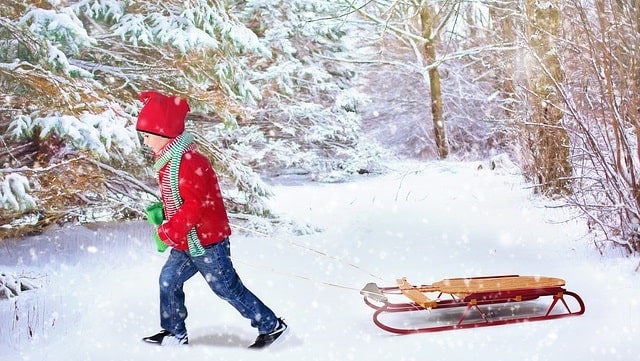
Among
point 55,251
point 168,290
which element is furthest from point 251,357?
point 55,251

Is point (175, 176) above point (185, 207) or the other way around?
above

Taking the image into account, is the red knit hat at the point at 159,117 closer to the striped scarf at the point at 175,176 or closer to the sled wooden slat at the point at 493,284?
the striped scarf at the point at 175,176

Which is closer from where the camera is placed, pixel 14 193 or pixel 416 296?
pixel 416 296

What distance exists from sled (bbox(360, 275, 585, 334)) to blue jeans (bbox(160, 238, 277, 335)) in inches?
31.4

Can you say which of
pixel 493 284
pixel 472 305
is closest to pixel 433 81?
pixel 493 284

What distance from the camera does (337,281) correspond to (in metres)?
5.96

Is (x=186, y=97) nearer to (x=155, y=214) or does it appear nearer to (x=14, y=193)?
(x=14, y=193)

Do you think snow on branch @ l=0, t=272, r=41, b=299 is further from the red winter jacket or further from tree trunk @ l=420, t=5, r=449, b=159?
tree trunk @ l=420, t=5, r=449, b=159

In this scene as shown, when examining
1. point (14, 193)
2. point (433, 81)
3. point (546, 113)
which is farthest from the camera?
point (433, 81)

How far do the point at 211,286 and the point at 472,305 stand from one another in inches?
73.7

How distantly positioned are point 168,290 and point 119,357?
0.53m

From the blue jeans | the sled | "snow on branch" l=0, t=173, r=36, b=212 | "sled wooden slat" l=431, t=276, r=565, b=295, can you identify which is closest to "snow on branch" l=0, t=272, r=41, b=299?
"snow on branch" l=0, t=173, r=36, b=212

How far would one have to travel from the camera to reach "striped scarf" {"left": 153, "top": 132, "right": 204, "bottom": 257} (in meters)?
3.87

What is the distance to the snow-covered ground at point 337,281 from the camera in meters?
4.04
